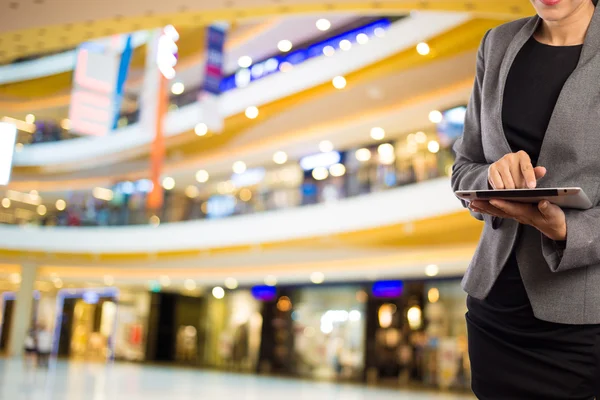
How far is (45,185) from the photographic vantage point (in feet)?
78.4

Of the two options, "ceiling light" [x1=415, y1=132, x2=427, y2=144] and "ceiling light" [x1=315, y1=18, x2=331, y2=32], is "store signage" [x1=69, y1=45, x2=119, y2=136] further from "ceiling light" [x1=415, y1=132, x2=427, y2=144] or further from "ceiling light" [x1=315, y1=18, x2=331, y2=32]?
"ceiling light" [x1=415, y1=132, x2=427, y2=144]

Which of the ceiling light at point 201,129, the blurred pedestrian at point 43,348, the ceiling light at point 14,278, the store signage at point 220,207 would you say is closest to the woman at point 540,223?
the ceiling light at point 201,129

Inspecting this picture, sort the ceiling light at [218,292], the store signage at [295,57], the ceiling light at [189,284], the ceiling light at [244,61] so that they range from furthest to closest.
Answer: the ceiling light at [218,292]
the ceiling light at [189,284]
the ceiling light at [244,61]
the store signage at [295,57]

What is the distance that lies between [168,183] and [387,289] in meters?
9.22

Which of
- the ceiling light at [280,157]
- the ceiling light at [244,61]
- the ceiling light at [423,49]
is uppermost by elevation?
the ceiling light at [244,61]

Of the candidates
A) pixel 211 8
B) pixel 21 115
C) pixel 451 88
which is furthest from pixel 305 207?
pixel 21 115

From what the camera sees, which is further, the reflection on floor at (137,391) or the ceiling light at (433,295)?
the ceiling light at (433,295)

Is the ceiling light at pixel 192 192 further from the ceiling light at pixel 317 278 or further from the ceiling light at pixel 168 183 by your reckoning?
the ceiling light at pixel 317 278

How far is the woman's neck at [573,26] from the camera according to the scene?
1.08 metres

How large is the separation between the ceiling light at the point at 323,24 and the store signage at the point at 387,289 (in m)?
7.56

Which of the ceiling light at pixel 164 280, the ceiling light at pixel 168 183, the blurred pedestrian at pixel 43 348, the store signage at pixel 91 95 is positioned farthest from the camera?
the ceiling light at pixel 168 183

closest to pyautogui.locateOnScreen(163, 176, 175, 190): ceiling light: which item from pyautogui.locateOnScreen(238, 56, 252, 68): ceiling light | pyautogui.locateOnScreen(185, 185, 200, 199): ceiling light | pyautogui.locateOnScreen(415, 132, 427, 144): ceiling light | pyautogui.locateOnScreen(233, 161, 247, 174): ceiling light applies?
pyautogui.locateOnScreen(185, 185, 200, 199): ceiling light

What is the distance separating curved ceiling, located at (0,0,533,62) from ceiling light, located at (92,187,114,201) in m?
18.8

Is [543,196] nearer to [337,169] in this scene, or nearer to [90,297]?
[337,169]
